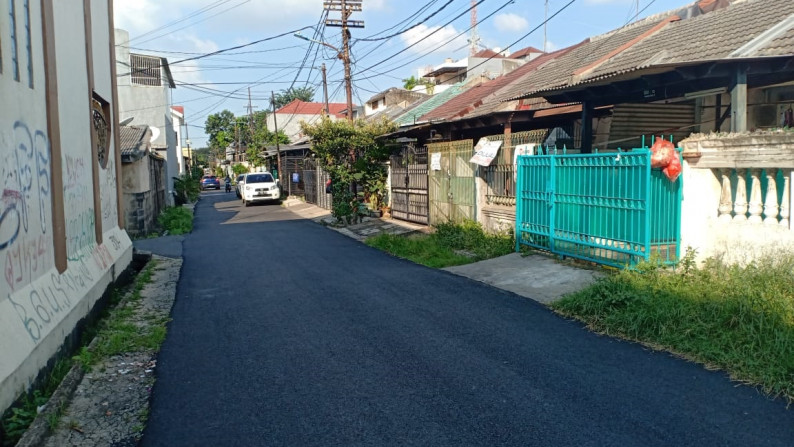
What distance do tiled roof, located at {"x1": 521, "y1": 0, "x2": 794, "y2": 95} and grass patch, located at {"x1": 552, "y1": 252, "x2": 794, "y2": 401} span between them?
379 cm

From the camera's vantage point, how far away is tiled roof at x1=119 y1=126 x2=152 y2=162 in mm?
16675

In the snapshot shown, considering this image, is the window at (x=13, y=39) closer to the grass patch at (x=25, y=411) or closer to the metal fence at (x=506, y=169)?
the grass patch at (x=25, y=411)

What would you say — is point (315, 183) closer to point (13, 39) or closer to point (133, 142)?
point (133, 142)

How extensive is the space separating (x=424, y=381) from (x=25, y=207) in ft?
13.0

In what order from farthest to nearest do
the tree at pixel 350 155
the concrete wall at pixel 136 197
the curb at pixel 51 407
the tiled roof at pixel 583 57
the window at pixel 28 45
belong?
the tree at pixel 350 155
the concrete wall at pixel 136 197
the tiled roof at pixel 583 57
the window at pixel 28 45
the curb at pixel 51 407

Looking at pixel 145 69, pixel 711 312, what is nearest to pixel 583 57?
pixel 711 312

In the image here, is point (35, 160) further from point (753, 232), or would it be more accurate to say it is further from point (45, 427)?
point (753, 232)

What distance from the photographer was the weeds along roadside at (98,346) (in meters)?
4.11

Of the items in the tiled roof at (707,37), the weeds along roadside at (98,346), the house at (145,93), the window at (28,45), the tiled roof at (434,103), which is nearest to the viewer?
the weeds along roadside at (98,346)

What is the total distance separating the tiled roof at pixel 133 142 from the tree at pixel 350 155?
4.97 meters

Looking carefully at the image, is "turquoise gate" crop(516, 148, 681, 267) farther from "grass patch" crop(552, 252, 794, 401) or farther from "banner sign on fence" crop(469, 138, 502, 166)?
"banner sign on fence" crop(469, 138, 502, 166)

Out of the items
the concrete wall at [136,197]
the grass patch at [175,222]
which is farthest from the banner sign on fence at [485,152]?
the grass patch at [175,222]

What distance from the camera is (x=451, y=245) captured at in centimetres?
1273

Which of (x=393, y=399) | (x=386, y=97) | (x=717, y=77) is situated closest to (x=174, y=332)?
(x=393, y=399)
